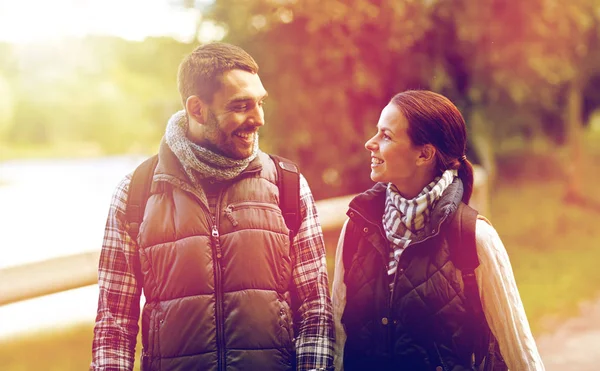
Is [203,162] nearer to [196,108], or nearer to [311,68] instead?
[196,108]

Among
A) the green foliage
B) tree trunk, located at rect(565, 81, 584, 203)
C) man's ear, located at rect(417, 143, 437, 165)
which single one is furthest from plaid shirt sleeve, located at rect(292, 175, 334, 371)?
tree trunk, located at rect(565, 81, 584, 203)

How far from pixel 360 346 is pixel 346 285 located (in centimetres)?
24

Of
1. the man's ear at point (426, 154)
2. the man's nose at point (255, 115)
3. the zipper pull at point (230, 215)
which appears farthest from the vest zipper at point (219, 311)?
the man's ear at point (426, 154)

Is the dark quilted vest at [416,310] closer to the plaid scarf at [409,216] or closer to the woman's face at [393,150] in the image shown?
the plaid scarf at [409,216]

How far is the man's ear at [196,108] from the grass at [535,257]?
75.5 inches

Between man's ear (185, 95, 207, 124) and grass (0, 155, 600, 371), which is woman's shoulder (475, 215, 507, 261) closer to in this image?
man's ear (185, 95, 207, 124)

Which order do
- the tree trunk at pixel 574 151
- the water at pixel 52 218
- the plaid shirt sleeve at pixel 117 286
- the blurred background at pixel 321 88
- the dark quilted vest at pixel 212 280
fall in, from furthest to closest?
the tree trunk at pixel 574 151 → the blurred background at pixel 321 88 → the water at pixel 52 218 → the plaid shirt sleeve at pixel 117 286 → the dark quilted vest at pixel 212 280

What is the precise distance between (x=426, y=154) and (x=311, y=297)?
0.68 metres

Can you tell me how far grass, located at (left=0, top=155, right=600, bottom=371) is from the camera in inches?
156

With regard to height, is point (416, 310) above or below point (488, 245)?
below

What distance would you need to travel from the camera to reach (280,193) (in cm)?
256

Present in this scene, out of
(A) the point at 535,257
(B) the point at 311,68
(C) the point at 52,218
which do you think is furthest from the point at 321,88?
A: (C) the point at 52,218

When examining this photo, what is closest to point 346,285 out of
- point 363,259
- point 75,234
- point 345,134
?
point 363,259

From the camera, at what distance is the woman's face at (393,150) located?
99.0 inches
